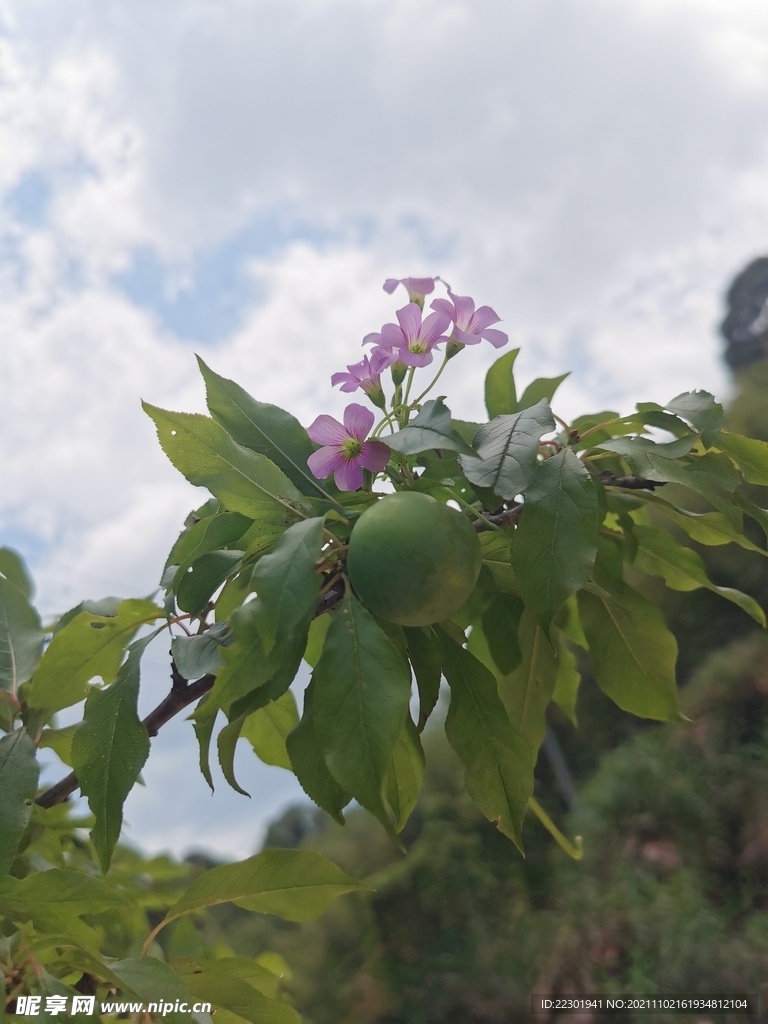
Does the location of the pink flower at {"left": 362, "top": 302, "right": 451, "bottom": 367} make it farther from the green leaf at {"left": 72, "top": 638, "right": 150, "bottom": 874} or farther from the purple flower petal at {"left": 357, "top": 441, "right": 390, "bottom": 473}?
the green leaf at {"left": 72, "top": 638, "right": 150, "bottom": 874}

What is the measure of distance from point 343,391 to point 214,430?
0.07 metres

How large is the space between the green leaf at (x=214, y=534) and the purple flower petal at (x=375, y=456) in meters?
0.05

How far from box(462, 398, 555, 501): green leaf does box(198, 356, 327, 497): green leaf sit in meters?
0.06

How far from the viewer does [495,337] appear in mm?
324

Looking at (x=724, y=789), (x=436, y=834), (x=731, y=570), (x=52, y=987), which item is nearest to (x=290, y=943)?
(x=436, y=834)

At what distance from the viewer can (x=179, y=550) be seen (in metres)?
0.28

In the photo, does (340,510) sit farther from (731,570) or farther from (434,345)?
(731,570)

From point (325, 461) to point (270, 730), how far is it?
14cm

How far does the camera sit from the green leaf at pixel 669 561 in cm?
36

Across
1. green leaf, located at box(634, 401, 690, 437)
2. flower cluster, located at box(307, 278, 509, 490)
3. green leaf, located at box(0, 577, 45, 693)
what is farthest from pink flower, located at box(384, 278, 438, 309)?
green leaf, located at box(0, 577, 45, 693)

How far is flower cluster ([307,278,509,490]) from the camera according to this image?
0.90 feet

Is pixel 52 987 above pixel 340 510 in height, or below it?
below

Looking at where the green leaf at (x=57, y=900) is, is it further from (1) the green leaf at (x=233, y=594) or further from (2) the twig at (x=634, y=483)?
(2) the twig at (x=634, y=483)

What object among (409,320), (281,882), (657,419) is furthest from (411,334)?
(281,882)
